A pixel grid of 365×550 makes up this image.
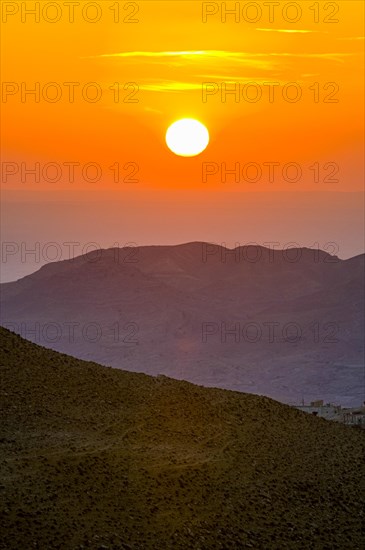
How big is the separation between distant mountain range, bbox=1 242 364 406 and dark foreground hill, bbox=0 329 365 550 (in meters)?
81.7

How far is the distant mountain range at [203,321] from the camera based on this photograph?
5527 inches

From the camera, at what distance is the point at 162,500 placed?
1041 inches

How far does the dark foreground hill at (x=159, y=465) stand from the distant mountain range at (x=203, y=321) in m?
81.7

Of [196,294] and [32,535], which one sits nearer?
[32,535]

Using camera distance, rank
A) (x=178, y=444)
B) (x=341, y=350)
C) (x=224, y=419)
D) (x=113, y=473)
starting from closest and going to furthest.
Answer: (x=113, y=473) < (x=178, y=444) < (x=224, y=419) < (x=341, y=350)

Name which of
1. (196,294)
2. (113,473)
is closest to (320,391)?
(196,294)

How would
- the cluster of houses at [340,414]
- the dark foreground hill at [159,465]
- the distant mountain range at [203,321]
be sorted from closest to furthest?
the dark foreground hill at [159,465]
the cluster of houses at [340,414]
the distant mountain range at [203,321]

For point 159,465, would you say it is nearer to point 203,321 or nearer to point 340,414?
point 340,414

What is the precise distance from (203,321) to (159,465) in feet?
446

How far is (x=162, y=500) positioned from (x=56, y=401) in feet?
23.0

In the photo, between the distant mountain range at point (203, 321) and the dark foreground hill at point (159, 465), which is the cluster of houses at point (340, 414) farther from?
the distant mountain range at point (203, 321)

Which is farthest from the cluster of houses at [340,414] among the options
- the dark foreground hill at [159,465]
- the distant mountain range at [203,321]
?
the distant mountain range at [203,321]

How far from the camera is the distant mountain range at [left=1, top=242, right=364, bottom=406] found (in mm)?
140375

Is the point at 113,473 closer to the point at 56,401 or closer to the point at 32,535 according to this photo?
the point at 32,535
